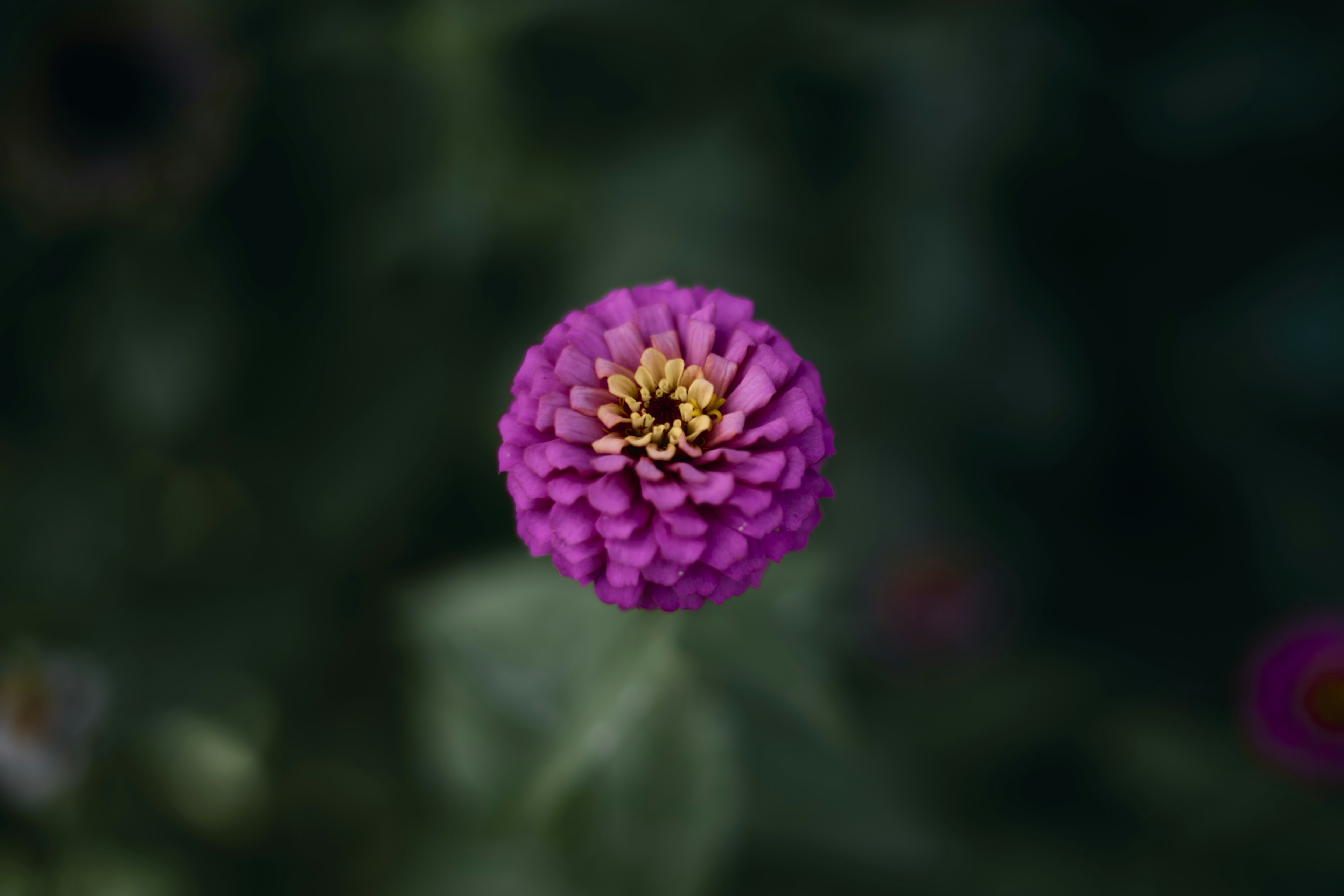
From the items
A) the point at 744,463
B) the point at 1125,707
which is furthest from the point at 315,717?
Answer: the point at 1125,707

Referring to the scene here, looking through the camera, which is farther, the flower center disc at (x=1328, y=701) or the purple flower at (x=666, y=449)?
the flower center disc at (x=1328, y=701)

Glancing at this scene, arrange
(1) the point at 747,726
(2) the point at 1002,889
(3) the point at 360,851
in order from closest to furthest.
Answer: (1) the point at 747,726 → (2) the point at 1002,889 → (3) the point at 360,851

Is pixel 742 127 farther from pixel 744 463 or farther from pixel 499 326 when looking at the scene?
pixel 744 463

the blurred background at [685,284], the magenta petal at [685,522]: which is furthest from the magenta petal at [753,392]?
the blurred background at [685,284]

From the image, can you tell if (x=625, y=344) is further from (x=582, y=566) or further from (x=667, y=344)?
(x=582, y=566)

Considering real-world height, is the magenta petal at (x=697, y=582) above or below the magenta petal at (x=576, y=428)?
below

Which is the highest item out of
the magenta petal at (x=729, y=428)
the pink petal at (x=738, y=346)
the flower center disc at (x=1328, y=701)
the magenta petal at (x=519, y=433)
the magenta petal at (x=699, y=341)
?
the flower center disc at (x=1328, y=701)

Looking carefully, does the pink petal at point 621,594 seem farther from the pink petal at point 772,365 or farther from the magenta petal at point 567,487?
the pink petal at point 772,365

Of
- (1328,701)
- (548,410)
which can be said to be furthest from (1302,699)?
(548,410)
